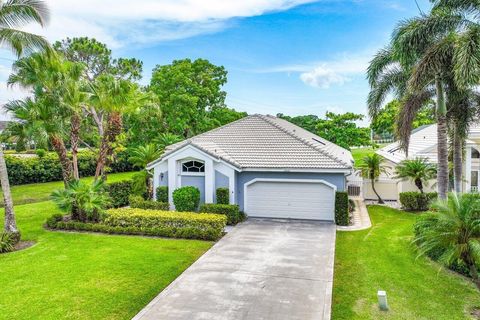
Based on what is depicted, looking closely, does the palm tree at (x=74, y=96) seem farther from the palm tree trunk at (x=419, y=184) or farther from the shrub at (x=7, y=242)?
the palm tree trunk at (x=419, y=184)

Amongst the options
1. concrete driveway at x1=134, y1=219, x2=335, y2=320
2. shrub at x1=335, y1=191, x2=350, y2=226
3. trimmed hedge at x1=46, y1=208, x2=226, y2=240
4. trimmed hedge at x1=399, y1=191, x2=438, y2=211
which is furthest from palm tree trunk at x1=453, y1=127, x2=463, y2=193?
trimmed hedge at x1=46, y1=208, x2=226, y2=240

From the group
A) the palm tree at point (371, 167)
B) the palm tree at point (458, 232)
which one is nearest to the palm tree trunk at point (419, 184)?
the palm tree at point (371, 167)

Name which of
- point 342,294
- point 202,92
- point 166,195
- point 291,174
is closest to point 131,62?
point 202,92

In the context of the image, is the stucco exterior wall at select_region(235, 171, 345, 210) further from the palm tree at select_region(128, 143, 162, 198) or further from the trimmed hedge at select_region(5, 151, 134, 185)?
the trimmed hedge at select_region(5, 151, 134, 185)

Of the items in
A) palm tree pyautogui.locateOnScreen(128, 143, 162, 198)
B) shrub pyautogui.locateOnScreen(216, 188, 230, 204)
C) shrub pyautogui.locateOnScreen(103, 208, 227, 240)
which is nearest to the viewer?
shrub pyautogui.locateOnScreen(103, 208, 227, 240)

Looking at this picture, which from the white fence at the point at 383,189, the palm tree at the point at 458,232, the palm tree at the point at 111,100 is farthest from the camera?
the white fence at the point at 383,189

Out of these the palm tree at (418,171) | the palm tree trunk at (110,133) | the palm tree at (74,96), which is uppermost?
the palm tree at (74,96)
